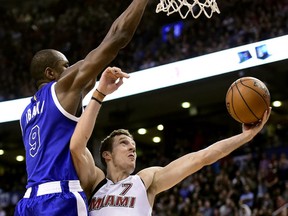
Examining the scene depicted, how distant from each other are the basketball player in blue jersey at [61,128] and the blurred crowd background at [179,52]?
6.91 m

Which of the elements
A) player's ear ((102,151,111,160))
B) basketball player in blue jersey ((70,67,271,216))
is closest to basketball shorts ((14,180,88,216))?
basketball player in blue jersey ((70,67,271,216))

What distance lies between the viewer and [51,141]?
322 centimetres

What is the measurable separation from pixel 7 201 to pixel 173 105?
4.47 metres

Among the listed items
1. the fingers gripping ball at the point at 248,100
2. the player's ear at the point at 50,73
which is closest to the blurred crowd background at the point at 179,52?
the fingers gripping ball at the point at 248,100

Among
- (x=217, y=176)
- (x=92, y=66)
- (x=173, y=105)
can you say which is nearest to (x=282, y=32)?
(x=217, y=176)

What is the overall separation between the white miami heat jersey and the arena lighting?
21.6 ft

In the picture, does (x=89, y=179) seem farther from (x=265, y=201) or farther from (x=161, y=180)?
(x=265, y=201)

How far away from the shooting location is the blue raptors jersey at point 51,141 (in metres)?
3.18

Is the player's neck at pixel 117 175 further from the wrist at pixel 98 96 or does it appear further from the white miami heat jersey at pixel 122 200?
the wrist at pixel 98 96

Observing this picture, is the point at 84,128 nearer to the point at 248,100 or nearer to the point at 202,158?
the point at 202,158

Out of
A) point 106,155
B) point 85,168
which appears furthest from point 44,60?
point 106,155

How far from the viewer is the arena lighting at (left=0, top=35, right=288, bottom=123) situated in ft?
35.0

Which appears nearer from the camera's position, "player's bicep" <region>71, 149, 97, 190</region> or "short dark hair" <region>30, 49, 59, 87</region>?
"player's bicep" <region>71, 149, 97, 190</region>

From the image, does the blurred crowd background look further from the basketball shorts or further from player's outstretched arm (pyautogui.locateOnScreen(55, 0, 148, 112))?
player's outstretched arm (pyautogui.locateOnScreen(55, 0, 148, 112))
